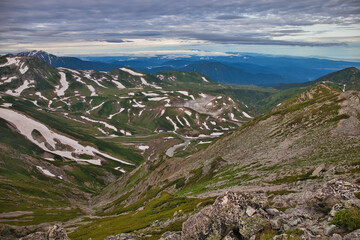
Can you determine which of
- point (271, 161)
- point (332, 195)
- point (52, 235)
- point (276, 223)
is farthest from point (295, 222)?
point (271, 161)

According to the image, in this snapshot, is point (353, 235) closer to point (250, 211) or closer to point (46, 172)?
point (250, 211)

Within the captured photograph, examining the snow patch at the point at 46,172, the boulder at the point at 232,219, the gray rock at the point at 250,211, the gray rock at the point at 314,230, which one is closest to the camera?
the gray rock at the point at 314,230

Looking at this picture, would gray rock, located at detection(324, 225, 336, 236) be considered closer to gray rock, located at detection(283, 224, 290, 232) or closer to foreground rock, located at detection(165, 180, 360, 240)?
foreground rock, located at detection(165, 180, 360, 240)

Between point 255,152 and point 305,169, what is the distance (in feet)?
104

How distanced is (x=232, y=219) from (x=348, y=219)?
8.58 meters

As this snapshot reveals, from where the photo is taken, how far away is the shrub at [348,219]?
15.0 metres

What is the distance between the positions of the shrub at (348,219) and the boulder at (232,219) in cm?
510

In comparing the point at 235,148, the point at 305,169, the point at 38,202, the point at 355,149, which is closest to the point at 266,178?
the point at 305,169

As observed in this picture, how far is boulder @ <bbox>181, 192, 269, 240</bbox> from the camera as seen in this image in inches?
774

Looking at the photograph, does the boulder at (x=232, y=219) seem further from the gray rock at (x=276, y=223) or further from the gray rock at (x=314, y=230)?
the gray rock at (x=314, y=230)

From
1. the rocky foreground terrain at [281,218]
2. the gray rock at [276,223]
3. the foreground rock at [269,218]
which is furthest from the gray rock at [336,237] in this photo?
the gray rock at [276,223]

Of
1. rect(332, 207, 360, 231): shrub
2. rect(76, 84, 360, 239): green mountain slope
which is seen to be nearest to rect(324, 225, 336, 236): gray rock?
rect(332, 207, 360, 231): shrub

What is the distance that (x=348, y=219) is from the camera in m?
15.3

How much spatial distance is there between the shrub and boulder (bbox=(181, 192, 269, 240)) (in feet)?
16.7
